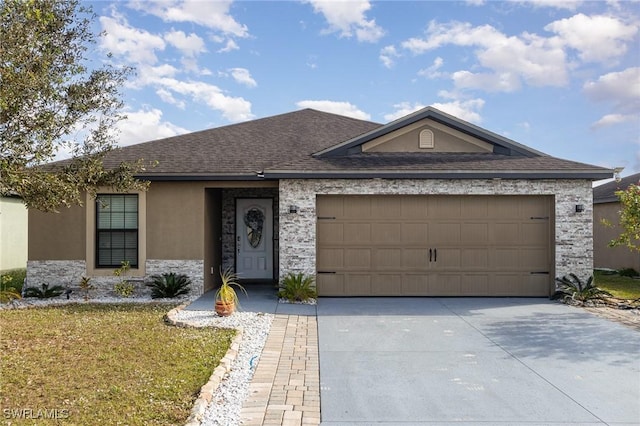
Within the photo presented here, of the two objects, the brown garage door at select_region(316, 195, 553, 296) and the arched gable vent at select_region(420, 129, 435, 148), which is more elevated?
the arched gable vent at select_region(420, 129, 435, 148)

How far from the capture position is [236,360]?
6.07 meters

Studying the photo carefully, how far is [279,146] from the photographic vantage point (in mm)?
13281

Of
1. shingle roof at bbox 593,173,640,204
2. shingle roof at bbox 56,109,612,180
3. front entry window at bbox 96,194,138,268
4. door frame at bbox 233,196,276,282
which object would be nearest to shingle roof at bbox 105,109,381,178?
shingle roof at bbox 56,109,612,180

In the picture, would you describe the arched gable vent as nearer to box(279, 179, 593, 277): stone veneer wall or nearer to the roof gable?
the roof gable

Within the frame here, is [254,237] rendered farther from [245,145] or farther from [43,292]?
[43,292]

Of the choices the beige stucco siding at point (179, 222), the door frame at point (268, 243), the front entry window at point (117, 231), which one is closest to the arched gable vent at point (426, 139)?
the door frame at point (268, 243)

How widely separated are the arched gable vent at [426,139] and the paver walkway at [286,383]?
19.6ft

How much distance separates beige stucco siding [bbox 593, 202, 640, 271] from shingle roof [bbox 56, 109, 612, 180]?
332 inches

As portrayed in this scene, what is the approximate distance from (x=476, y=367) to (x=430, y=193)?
18.1 feet

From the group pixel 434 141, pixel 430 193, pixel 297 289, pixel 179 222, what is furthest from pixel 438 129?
pixel 179 222

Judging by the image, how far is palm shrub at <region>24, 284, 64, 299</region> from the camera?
1090 centimetres

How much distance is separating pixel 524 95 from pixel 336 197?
30.2 feet

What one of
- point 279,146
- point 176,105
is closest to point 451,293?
point 279,146

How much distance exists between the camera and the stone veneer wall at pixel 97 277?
36.6 ft
